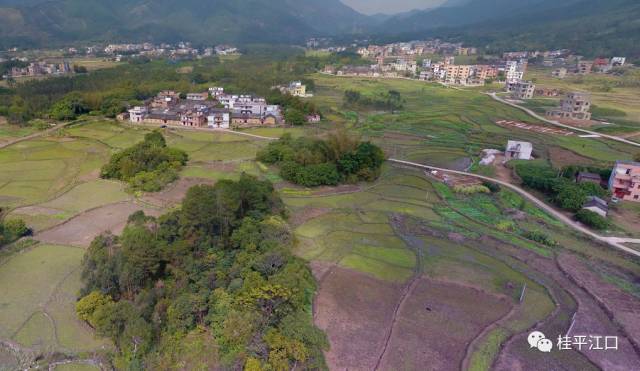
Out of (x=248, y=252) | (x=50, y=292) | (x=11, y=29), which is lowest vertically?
(x=50, y=292)

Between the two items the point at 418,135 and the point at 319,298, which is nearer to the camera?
the point at 319,298

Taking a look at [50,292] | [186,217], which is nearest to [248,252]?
[186,217]

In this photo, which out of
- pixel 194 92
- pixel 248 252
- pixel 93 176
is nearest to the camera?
pixel 248 252

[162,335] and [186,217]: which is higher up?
[186,217]

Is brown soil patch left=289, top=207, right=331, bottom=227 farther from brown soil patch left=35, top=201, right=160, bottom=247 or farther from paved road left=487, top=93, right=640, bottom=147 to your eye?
paved road left=487, top=93, right=640, bottom=147

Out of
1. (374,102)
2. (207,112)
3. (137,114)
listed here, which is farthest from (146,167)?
(374,102)

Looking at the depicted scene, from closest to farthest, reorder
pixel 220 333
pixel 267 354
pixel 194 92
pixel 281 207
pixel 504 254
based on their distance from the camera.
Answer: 1. pixel 267 354
2. pixel 220 333
3. pixel 504 254
4. pixel 281 207
5. pixel 194 92

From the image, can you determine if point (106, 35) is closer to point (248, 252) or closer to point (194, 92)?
point (194, 92)
